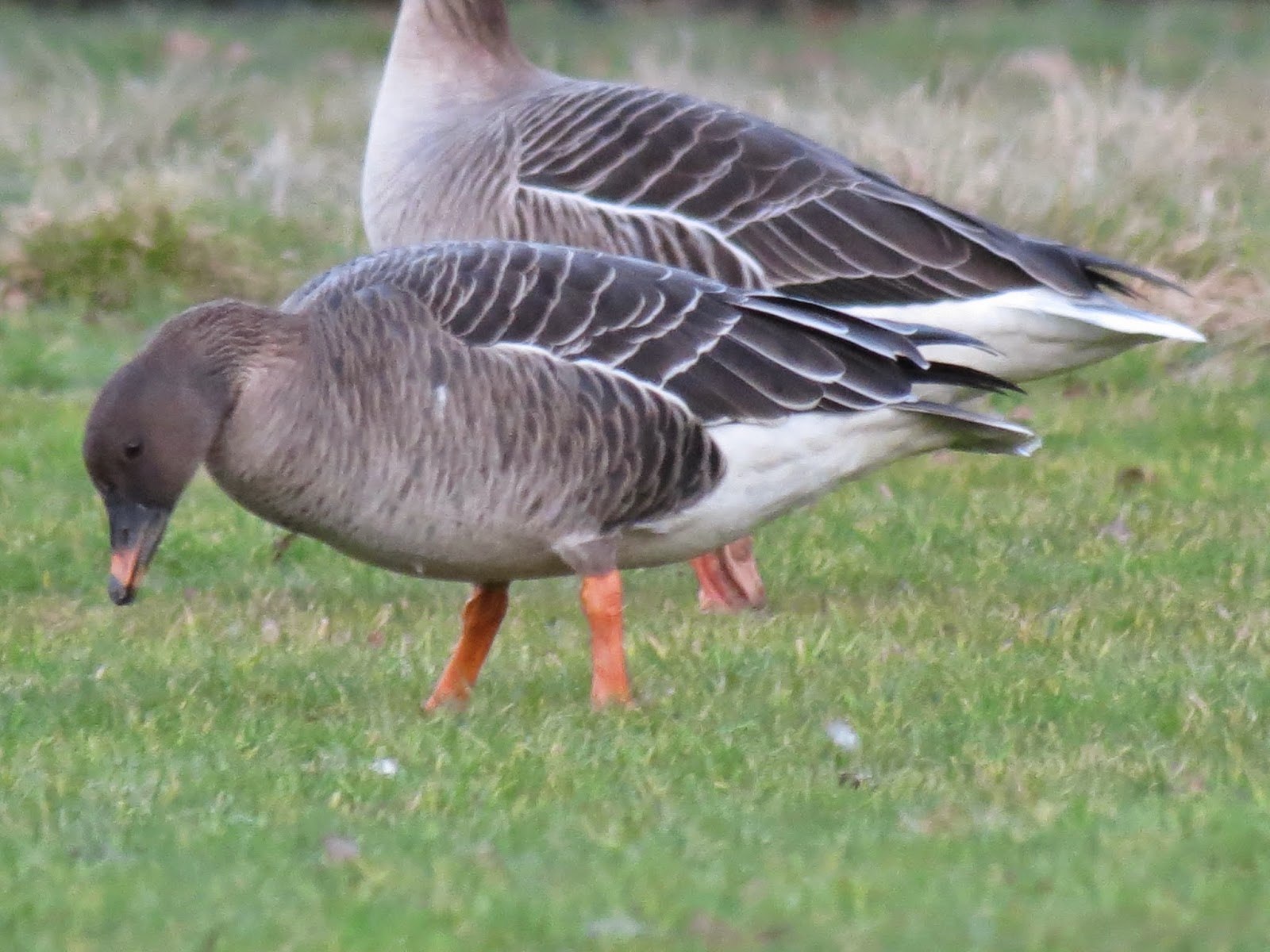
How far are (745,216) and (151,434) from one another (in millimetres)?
2875

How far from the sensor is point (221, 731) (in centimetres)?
544

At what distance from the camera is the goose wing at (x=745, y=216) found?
290 inches

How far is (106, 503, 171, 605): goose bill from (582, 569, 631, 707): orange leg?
1.13 metres

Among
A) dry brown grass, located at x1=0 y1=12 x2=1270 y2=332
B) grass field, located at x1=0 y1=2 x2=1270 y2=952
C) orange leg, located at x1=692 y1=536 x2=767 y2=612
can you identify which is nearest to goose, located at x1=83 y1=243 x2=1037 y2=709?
grass field, located at x1=0 y1=2 x2=1270 y2=952

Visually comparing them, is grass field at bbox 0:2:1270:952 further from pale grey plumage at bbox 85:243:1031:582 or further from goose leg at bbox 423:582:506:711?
pale grey plumage at bbox 85:243:1031:582

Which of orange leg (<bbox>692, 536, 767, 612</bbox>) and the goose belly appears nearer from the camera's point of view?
the goose belly

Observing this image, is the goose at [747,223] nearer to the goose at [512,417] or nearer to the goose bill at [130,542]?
the goose at [512,417]

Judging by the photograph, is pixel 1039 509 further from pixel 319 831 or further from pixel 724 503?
pixel 319 831

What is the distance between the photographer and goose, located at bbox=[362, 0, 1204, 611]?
24.1 feet

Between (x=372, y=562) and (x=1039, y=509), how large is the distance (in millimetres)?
3869

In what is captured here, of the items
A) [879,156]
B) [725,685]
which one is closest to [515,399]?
[725,685]

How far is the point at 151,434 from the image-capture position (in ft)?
17.0

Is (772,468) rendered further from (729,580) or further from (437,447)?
(729,580)

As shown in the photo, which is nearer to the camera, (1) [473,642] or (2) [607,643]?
(2) [607,643]
